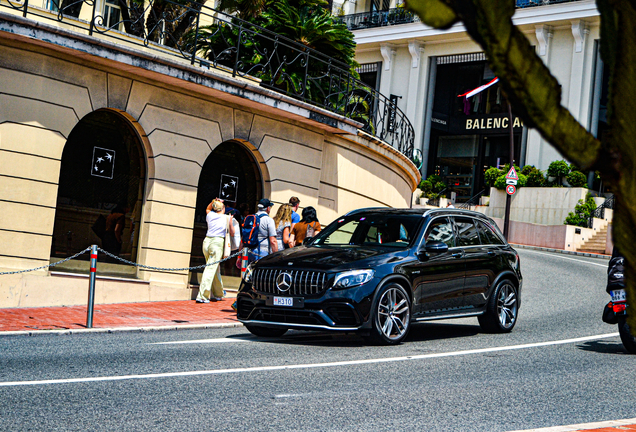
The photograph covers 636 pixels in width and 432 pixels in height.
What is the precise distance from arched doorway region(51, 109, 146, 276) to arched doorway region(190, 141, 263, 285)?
1454 millimetres

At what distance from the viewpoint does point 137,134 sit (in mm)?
13945

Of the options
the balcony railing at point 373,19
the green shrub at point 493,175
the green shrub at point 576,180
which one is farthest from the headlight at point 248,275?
the balcony railing at point 373,19

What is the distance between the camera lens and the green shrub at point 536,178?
4059cm

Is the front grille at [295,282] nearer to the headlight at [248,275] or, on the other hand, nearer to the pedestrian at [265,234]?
the headlight at [248,275]

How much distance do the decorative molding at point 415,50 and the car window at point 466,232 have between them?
1506 inches

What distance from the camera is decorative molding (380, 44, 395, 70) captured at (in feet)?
162

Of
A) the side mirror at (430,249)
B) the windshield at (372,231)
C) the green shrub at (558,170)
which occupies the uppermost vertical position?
the green shrub at (558,170)

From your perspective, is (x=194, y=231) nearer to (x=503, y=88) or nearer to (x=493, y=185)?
(x=503, y=88)

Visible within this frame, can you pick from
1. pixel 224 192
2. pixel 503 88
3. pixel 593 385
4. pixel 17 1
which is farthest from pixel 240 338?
pixel 503 88

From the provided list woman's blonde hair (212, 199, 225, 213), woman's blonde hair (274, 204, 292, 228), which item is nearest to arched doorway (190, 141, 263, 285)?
woman's blonde hair (212, 199, 225, 213)

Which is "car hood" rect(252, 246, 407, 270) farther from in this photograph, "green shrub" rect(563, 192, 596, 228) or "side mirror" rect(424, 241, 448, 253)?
"green shrub" rect(563, 192, 596, 228)

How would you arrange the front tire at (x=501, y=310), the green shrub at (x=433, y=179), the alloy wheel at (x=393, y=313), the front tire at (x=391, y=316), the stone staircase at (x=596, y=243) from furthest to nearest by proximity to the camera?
1. the green shrub at (x=433, y=179)
2. the stone staircase at (x=596, y=243)
3. the front tire at (x=501, y=310)
4. the alloy wheel at (x=393, y=313)
5. the front tire at (x=391, y=316)

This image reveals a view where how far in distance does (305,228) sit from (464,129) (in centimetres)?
3811

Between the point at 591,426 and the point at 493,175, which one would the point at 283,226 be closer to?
the point at 591,426
